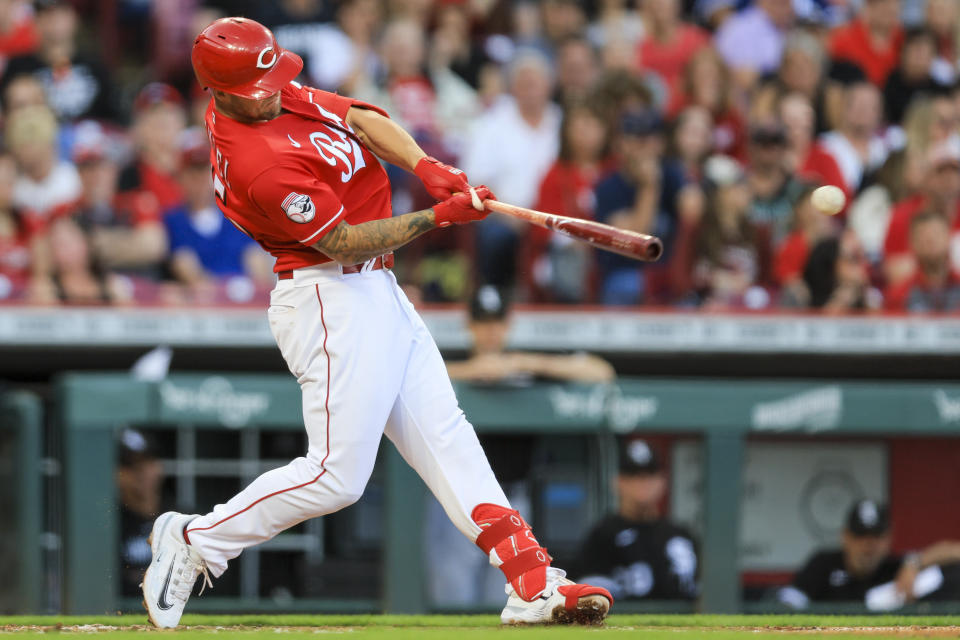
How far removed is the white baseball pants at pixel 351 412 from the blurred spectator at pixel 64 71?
15.1ft

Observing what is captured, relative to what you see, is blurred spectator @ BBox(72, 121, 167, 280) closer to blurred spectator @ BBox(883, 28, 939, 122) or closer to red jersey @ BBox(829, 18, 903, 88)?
red jersey @ BBox(829, 18, 903, 88)

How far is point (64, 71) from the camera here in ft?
26.6

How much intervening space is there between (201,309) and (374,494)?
162cm

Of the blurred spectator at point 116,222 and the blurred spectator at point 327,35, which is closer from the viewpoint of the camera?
the blurred spectator at point 116,222

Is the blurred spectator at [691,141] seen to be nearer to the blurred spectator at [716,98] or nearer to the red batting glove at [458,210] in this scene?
the blurred spectator at [716,98]

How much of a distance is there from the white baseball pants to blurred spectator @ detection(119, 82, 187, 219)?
3781 millimetres

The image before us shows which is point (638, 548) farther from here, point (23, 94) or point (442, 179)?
point (23, 94)

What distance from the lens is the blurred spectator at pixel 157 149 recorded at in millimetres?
7504

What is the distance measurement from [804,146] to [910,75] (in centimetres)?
93

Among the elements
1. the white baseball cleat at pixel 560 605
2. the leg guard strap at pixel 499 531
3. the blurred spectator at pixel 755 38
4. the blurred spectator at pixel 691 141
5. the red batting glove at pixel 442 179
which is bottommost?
the white baseball cleat at pixel 560 605

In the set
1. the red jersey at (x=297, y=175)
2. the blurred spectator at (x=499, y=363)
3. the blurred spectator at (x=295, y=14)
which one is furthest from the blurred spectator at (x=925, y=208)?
the red jersey at (x=297, y=175)

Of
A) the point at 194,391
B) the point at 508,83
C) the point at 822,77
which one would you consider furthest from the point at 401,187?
the point at 822,77

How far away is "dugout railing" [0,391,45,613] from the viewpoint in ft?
18.2

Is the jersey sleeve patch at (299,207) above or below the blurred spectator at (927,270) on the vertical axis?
below
